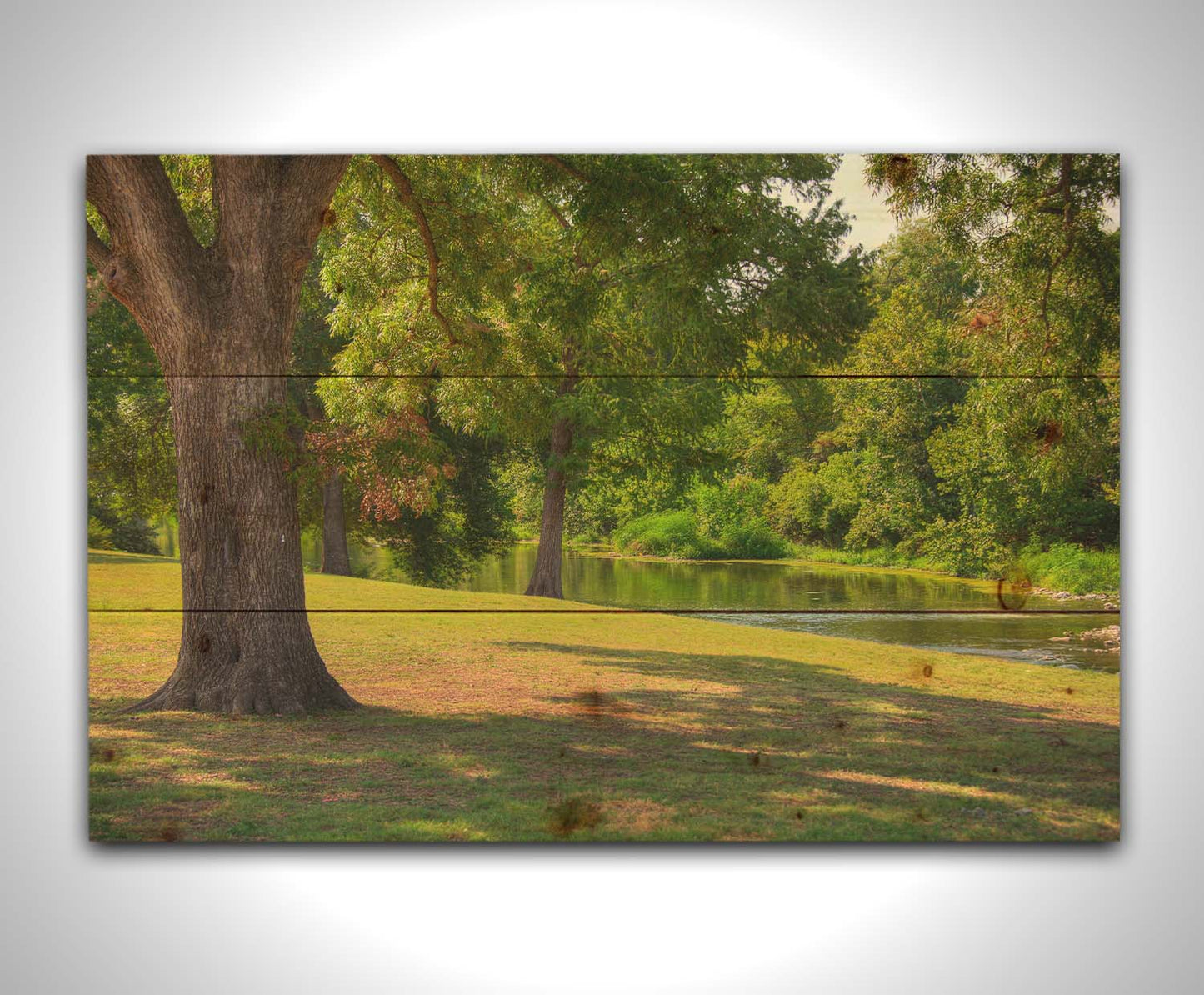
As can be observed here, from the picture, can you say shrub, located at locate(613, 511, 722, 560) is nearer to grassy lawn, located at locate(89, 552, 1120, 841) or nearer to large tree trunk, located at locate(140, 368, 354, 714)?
grassy lawn, located at locate(89, 552, 1120, 841)

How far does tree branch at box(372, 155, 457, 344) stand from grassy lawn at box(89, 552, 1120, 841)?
129 centimetres

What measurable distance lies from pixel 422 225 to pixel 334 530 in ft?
4.83

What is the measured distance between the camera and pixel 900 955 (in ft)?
14.8

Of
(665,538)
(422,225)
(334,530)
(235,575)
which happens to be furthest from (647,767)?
(422,225)

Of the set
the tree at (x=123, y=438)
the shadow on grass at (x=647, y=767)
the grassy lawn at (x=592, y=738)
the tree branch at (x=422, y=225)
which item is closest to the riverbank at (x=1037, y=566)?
the grassy lawn at (x=592, y=738)

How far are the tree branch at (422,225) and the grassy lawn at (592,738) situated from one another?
50.9 inches

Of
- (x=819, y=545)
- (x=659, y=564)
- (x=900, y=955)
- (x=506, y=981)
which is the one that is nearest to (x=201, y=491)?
(x=659, y=564)

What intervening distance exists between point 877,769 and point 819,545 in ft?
3.30

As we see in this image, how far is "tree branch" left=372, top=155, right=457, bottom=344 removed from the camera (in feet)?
16.1

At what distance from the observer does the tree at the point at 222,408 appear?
4.89 meters

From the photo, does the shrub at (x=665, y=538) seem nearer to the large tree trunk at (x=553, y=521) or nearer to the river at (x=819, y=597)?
the river at (x=819, y=597)

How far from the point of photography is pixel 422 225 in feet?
16.6

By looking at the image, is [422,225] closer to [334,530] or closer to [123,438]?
[334,530]
